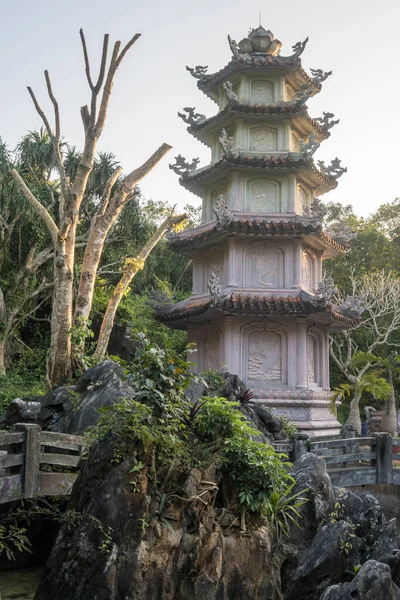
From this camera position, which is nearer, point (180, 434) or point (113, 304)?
point (180, 434)

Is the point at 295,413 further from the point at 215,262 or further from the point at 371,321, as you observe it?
the point at 371,321

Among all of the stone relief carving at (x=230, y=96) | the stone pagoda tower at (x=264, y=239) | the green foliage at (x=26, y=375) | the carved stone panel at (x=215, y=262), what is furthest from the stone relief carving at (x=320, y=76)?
Result: the green foliage at (x=26, y=375)

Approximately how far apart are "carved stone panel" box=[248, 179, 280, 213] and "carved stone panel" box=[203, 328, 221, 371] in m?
3.98

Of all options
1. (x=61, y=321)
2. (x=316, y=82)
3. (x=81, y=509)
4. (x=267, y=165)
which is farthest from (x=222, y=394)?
(x=316, y=82)

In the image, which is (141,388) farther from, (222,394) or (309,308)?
(309,308)

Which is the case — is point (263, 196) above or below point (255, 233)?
above

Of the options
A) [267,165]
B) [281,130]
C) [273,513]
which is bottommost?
[273,513]

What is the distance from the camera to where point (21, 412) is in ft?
33.4

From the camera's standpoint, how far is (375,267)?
31.3m

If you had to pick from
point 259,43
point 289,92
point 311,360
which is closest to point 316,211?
point 311,360

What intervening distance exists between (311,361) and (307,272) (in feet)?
9.07

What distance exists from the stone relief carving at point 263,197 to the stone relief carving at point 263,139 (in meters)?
1.30

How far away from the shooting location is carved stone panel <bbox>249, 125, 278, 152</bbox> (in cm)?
1739

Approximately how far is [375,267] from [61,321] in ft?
76.9
